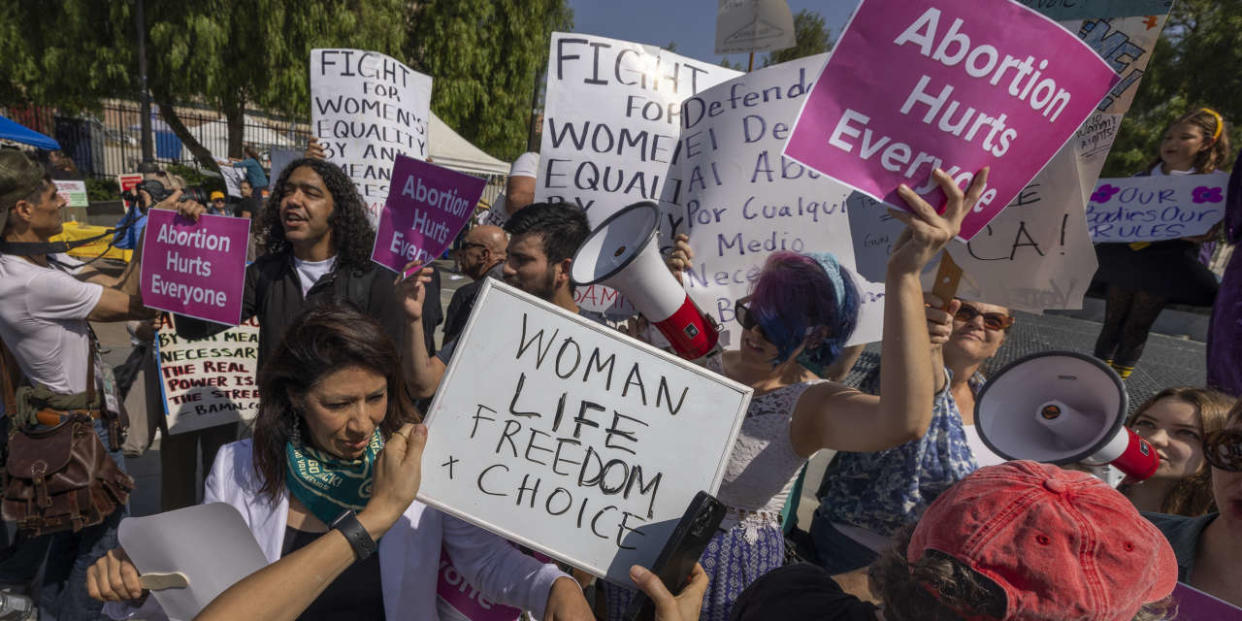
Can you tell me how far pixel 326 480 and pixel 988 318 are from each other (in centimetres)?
198

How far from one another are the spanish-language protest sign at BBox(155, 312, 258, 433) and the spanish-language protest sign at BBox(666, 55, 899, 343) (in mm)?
2124

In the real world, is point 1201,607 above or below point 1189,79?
below

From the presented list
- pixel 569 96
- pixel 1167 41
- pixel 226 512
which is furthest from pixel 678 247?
pixel 1167 41

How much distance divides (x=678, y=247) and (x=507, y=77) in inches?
779

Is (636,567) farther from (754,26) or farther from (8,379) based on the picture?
(754,26)

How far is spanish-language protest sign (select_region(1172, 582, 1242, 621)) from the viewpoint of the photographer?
1091mm

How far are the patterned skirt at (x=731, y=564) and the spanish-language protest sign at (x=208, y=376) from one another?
235 cm

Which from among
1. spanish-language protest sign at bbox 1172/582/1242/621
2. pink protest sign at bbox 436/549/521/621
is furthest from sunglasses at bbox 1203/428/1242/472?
pink protest sign at bbox 436/549/521/621

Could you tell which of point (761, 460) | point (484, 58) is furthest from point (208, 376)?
point (484, 58)

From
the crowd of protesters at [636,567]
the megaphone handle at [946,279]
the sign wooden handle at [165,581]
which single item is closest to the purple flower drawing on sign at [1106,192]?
the crowd of protesters at [636,567]

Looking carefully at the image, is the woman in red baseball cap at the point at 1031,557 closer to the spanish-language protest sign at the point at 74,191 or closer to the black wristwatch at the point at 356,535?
the black wristwatch at the point at 356,535

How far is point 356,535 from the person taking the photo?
3.94ft

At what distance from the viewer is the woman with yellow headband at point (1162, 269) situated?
11.0 ft

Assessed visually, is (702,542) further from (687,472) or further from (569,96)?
(569,96)
